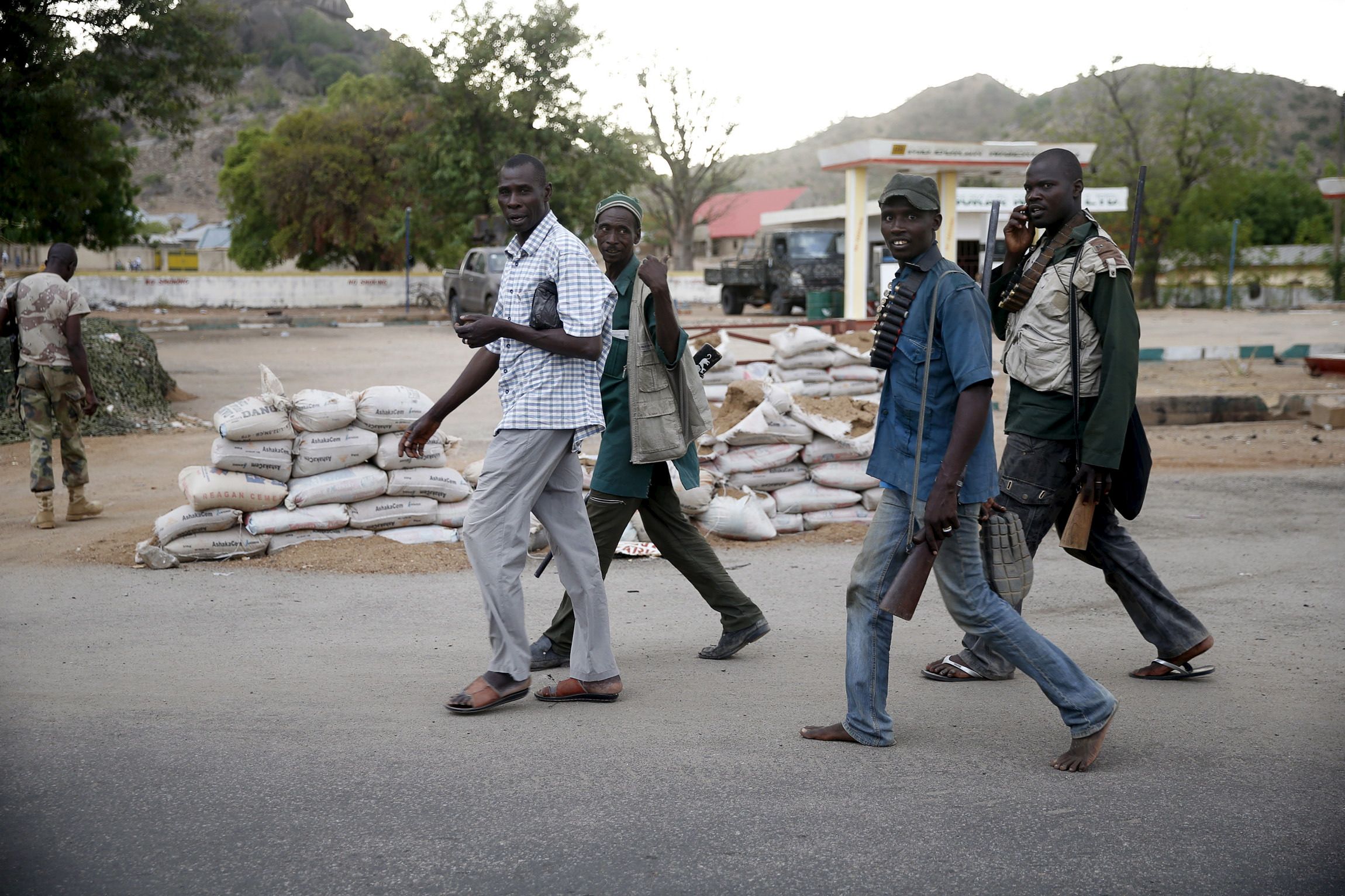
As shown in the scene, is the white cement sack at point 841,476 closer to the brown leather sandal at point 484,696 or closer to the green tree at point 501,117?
the brown leather sandal at point 484,696

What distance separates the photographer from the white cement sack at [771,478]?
283 inches

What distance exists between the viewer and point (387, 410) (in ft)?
21.5

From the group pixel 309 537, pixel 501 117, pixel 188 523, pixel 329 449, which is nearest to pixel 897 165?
pixel 501 117

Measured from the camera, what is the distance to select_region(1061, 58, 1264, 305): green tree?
44.4m

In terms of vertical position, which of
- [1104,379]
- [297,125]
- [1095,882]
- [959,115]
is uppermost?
[959,115]

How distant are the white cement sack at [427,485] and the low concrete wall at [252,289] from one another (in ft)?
95.4

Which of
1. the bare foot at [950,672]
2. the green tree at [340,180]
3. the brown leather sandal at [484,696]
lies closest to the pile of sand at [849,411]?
the bare foot at [950,672]

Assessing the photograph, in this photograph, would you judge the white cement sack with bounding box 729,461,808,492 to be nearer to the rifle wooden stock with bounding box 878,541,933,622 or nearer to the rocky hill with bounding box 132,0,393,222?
the rifle wooden stock with bounding box 878,541,933,622

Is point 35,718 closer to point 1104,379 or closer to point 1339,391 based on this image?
point 1104,379

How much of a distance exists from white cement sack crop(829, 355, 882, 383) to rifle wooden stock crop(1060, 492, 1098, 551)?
566cm

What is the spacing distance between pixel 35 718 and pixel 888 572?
2.74m

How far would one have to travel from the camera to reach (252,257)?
2057 inches

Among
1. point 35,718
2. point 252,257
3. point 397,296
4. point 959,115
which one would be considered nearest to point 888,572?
point 35,718

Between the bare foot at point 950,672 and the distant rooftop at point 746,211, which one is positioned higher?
the distant rooftop at point 746,211
